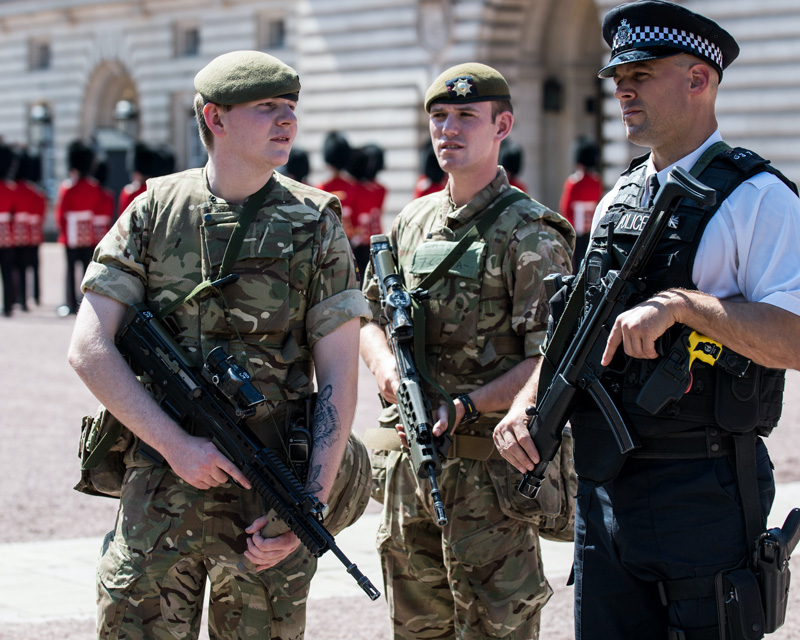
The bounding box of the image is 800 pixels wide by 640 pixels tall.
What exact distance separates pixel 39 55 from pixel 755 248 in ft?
114

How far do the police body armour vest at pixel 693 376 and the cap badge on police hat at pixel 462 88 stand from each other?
0.88m

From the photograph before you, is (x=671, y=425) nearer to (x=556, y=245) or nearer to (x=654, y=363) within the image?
(x=654, y=363)

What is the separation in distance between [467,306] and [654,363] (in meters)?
0.89

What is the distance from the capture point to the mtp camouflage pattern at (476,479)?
346cm

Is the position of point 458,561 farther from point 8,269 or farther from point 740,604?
point 8,269

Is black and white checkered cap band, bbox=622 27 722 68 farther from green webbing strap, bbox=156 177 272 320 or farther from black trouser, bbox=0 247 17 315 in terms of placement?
black trouser, bbox=0 247 17 315

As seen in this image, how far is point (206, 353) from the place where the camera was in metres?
3.02

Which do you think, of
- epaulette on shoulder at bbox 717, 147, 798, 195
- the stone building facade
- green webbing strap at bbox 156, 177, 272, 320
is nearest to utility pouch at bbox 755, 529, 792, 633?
epaulette on shoulder at bbox 717, 147, 798, 195

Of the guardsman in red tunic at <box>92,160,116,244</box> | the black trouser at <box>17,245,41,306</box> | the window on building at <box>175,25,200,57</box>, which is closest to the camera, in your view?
the guardsman in red tunic at <box>92,160,116,244</box>

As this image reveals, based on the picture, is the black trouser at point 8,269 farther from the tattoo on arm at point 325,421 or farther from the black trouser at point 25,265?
the tattoo on arm at point 325,421

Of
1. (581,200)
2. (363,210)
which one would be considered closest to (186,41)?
(363,210)

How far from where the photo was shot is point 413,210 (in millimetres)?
3916

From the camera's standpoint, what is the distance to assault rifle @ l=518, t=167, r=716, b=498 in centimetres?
270

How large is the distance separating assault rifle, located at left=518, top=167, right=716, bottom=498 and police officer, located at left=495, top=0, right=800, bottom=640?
0.04m
